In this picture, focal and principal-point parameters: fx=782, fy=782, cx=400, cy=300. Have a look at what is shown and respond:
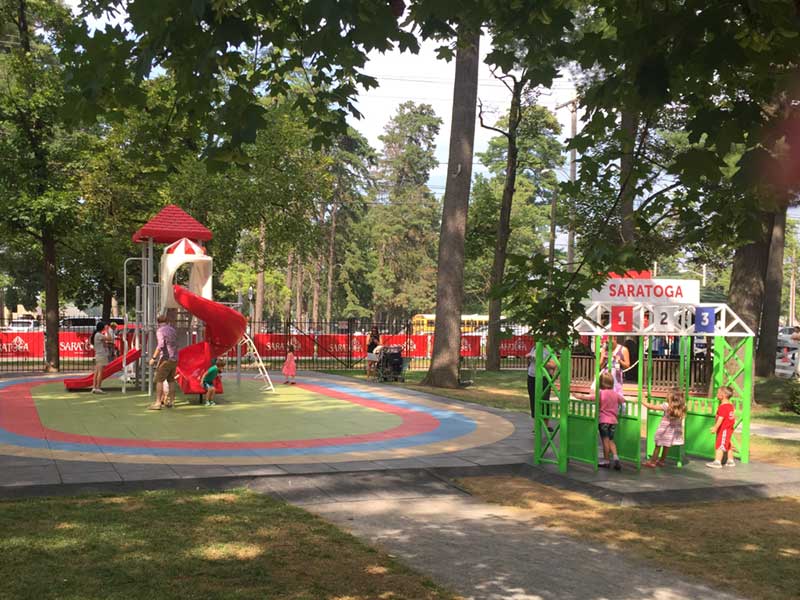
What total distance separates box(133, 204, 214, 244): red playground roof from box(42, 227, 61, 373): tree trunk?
7513 millimetres

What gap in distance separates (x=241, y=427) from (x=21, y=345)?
77.0 ft

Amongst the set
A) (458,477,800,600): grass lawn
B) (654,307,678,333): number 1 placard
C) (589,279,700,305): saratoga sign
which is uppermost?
(589,279,700,305): saratoga sign

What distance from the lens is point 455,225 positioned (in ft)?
75.9

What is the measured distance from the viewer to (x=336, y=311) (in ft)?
274

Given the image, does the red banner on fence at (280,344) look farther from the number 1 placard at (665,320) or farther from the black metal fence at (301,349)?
the number 1 placard at (665,320)

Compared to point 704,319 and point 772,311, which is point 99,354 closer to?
point 704,319

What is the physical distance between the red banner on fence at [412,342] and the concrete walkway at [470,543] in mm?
28405

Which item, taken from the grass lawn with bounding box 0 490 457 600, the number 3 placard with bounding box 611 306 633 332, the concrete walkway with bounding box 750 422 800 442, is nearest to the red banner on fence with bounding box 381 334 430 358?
the concrete walkway with bounding box 750 422 800 442

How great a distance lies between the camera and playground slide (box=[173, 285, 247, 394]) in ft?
53.5

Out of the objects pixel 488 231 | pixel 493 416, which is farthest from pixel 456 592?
pixel 488 231

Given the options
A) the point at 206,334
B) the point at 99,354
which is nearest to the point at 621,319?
the point at 206,334

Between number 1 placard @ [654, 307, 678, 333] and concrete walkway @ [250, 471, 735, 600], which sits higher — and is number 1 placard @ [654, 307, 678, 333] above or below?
above

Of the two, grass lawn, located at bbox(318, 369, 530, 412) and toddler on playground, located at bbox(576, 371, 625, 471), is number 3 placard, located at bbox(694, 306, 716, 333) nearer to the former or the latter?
toddler on playground, located at bbox(576, 371, 625, 471)

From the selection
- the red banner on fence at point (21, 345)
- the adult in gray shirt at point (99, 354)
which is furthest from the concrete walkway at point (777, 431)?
the red banner on fence at point (21, 345)
